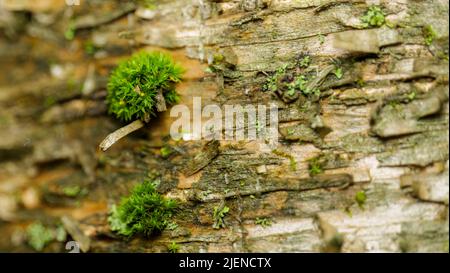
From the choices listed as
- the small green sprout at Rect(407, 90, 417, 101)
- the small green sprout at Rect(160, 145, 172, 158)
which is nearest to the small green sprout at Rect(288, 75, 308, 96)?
the small green sprout at Rect(407, 90, 417, 101)

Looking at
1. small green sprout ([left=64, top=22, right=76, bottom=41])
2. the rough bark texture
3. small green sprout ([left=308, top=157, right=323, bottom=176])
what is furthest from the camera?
small green sprout ([left=64, top=22, right=76, bottom=41])

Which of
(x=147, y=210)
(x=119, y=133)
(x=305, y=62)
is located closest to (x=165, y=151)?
(x=119, y=133)

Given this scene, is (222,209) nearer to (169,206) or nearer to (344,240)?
(169,206)

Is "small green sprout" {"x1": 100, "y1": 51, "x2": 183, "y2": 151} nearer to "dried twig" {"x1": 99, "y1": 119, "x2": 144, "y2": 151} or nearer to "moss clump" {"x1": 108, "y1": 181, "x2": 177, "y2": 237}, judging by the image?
"dried twig" {"x1": 99, "y1": 119, "x2": 144, "y2": 151}

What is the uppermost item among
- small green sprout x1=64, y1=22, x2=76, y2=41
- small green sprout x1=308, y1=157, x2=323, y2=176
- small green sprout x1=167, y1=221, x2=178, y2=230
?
small green sprout x1=64, y1=22, x2=76, y2=41

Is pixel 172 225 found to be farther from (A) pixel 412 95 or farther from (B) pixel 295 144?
(A) pixel 412 95

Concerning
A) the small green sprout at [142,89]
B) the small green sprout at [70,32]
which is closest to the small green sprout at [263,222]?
the small green sprout at [142,89]
